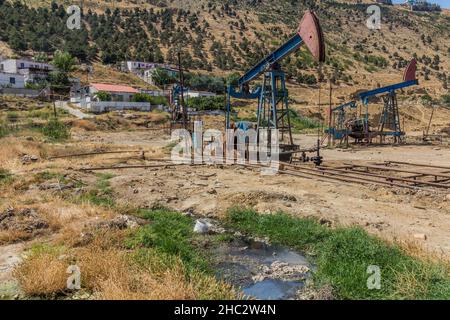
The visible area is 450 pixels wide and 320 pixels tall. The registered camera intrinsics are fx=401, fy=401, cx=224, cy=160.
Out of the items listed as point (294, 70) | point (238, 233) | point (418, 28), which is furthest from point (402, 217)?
point (418, 28)

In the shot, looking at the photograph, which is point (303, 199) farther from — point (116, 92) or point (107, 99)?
point (116, 92)

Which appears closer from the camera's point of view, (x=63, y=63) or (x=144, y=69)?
(x=63, y=63)

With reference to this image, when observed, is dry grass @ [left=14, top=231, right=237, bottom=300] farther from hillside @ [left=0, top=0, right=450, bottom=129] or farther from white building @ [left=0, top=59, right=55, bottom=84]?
white building @ [left=0, top=59, right=55, bottom=84]

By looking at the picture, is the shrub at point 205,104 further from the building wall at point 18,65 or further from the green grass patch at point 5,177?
the green grass patch at point 5,177

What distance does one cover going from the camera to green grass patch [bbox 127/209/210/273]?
203 inches

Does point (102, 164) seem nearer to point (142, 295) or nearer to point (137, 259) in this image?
point (137, 259)

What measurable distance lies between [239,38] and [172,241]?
7441 centimetres

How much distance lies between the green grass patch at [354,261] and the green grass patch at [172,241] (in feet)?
3.55

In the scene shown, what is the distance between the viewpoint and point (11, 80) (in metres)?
44.4

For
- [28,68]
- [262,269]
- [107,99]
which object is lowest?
[262,269]

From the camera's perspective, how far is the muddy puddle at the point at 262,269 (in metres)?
4.80

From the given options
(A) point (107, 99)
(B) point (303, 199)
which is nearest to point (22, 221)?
(B) point (303, 199)

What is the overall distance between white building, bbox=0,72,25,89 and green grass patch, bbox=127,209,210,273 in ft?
141
